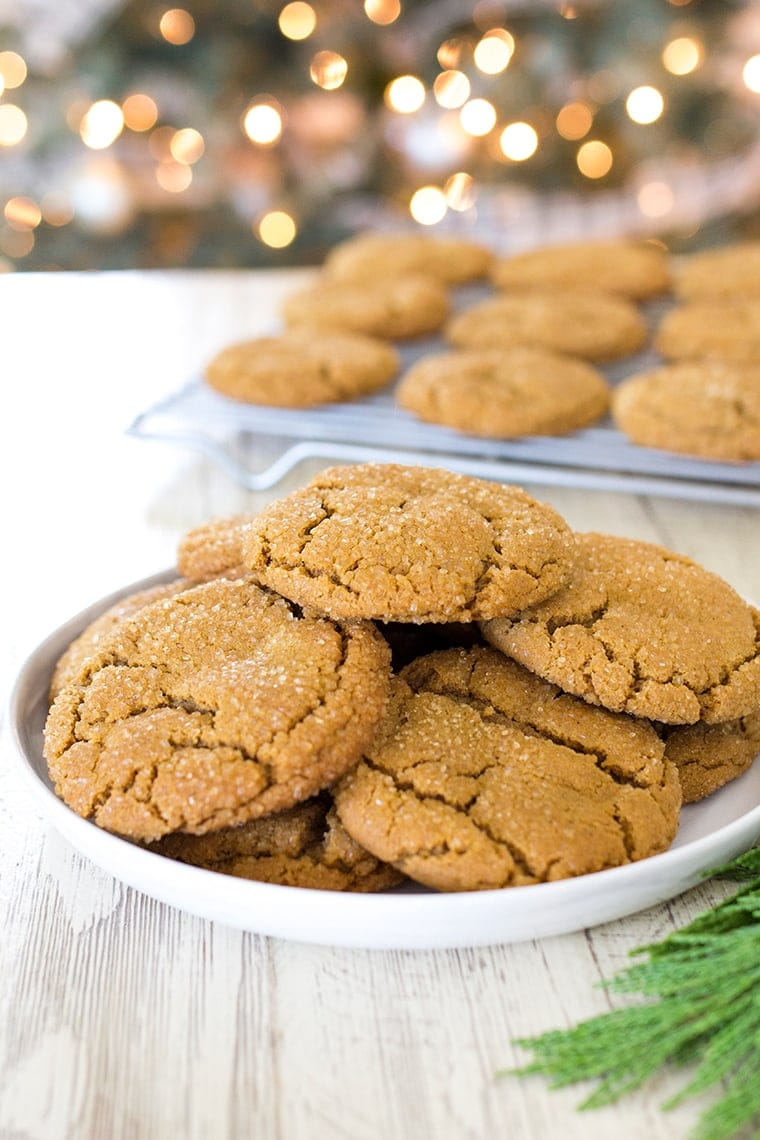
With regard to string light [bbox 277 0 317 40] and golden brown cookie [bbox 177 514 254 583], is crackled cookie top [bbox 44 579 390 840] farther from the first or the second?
string light [bbox 277 0 317 40]

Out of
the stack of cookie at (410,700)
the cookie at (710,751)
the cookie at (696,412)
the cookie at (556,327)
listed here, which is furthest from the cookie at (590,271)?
the cookie at (710,751)

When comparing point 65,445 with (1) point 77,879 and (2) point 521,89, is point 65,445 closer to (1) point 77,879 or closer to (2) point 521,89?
(1) point 77,879

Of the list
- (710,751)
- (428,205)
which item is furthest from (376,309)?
(428,205)

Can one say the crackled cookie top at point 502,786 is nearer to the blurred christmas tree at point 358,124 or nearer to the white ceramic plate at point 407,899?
the white ceramic plate at point 407,899

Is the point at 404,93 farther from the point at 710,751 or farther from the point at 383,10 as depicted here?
the point at 710,751

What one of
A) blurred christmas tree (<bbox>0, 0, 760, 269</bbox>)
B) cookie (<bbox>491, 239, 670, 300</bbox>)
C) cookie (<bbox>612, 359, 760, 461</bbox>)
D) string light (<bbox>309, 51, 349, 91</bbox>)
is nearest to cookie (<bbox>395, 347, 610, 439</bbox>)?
cookie (<bbox>612, 359, 760, 461</bbox>)
